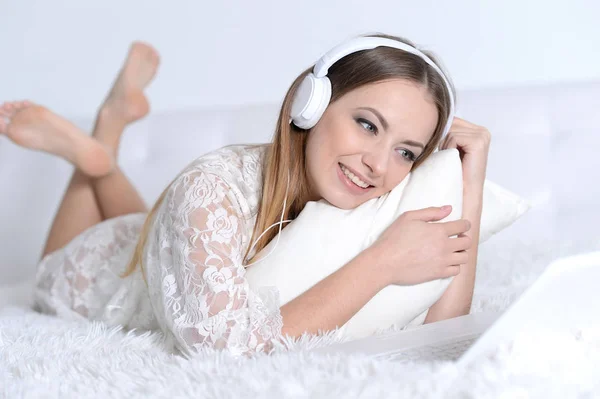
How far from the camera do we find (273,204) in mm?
1546

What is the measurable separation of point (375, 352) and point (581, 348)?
29cm

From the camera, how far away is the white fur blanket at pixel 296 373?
91cm

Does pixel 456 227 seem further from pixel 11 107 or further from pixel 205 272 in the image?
pixel 11 107

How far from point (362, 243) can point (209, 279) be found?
33cm

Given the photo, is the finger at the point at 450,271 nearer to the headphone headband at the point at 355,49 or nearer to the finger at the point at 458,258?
the finger at the point at 458,258

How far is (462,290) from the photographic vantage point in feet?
5.14

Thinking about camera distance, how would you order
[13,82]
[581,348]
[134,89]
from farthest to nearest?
[13,82] < [134,89] < [581,348]

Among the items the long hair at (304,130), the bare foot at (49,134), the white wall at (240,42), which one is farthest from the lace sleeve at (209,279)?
the white wall at (240,42)

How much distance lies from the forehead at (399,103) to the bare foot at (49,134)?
3.02 ft

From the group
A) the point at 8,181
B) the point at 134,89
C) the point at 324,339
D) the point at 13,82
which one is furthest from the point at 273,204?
the point at 13,82

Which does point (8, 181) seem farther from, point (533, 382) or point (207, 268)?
point (533, 382)

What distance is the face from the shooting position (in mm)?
1486

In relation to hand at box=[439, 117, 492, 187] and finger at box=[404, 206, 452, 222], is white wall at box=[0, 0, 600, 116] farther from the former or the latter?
finger at box=[404, 206, 452, 222]

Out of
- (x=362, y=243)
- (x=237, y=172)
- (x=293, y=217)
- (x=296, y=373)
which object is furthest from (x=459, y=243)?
(x=296, y=373)
